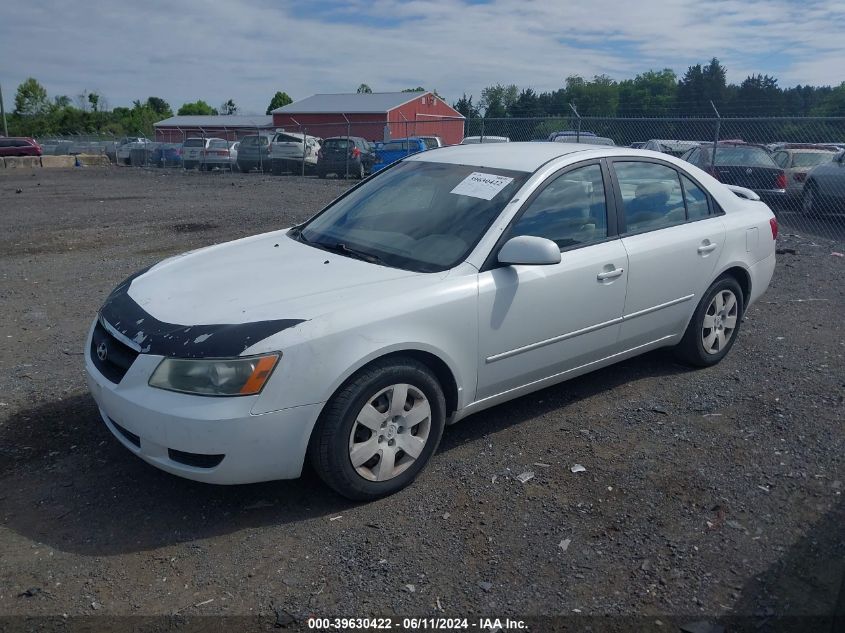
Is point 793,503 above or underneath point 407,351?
underneath

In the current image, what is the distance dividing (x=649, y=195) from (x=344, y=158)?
823 inches

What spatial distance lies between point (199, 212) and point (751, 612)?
13.1 m

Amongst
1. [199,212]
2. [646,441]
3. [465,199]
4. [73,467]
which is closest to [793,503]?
[646,441]

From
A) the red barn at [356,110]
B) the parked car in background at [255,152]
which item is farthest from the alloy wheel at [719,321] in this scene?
the red barn at [356,110]

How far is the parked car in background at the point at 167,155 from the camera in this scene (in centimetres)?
3300

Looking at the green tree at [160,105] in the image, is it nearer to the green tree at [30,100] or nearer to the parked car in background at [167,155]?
the green tree at [30,100]

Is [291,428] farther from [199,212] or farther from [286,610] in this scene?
[199,212]

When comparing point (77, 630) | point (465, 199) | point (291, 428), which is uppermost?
point (465, 199)

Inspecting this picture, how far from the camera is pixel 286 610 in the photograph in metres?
2.82

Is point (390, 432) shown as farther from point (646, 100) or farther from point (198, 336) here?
point (646, 100)

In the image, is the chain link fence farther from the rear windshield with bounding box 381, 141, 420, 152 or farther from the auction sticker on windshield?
the auction sticker on windshield

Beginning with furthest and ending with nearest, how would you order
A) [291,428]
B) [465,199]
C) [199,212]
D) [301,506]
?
[199,212], [465,199], [301,506], [291,428]

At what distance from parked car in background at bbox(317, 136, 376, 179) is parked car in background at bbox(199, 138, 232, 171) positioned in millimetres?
6060

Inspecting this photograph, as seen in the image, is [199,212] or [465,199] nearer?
[465,199]
